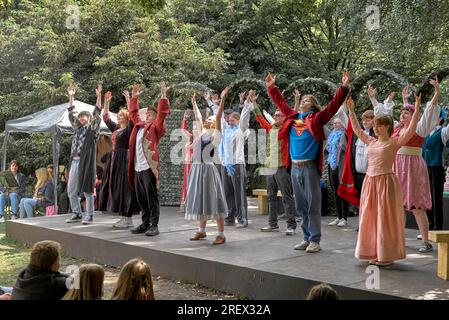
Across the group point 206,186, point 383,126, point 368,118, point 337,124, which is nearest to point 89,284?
point 383,126

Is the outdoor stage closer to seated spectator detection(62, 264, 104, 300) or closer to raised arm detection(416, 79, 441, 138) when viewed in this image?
raised arm detection(416, 79, 441, 138)

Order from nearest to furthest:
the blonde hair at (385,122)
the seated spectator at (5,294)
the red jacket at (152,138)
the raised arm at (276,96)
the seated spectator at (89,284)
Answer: the seated spectator at (89,284)
the seated spectator at (5,294)
the blonde hair at (385,122)
the raised arm at (276,96)
the red jacket at (152,138)

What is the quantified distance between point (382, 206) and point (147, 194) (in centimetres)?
339

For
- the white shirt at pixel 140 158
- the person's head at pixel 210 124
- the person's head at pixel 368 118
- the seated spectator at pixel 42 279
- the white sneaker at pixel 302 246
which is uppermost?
the person's head at pixel 368 118

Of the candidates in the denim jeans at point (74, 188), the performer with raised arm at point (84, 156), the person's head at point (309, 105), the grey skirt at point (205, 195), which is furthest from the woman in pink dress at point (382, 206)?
the denim jeans at point (74, 188)

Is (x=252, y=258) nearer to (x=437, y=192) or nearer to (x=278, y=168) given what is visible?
(x=278, y=168)

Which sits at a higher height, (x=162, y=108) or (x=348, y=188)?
(x=162, y=108)


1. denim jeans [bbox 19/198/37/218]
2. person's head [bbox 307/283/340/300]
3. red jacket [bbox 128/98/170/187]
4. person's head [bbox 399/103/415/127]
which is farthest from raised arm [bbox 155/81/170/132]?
denim jeans [bbox 19/198/37/218]

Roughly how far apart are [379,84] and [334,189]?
7.80 meters

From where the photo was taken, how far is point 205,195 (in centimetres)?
690

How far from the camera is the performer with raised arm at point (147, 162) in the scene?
7613mm

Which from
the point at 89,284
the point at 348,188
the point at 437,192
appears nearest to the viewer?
the point at 89,284

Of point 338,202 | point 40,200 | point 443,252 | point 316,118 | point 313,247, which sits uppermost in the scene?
point 316,118

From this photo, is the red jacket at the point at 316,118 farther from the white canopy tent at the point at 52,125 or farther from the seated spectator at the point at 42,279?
the white canopy tent at the point at 52,125
